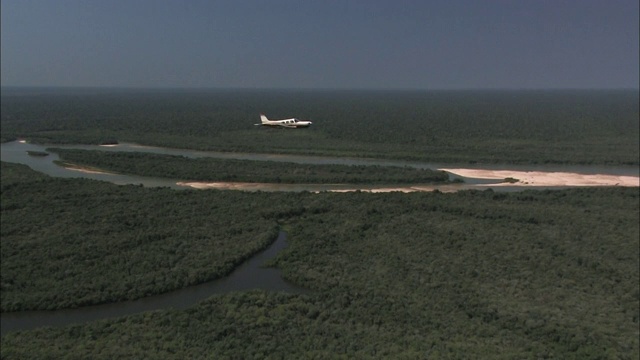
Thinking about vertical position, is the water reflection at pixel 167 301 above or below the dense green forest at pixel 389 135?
below

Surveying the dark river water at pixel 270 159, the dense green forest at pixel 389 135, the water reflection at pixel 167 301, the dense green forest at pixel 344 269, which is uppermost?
the dense green forest at pixel 389 135

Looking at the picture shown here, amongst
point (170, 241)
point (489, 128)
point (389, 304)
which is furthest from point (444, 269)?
point (489, 128)

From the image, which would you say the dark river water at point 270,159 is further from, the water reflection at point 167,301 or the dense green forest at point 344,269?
the water reflection at point 167,301

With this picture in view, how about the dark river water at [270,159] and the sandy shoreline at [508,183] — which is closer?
the sandy shoreline at [508,183]

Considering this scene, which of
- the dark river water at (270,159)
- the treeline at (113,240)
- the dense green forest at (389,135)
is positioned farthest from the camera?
the dense green forest at (389,135)

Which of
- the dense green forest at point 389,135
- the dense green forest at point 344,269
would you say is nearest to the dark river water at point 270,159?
the dense green forest at point 389,135

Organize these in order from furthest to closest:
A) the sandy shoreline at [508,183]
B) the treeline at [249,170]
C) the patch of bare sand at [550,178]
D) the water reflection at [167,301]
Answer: the treeline at [249,170] → the patch of bare sand at [550,178] → the sandy shoreline at [508,183] → the water reflection at [167,301]

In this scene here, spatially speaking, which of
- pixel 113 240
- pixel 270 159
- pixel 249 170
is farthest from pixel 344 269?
pixel 270 159
